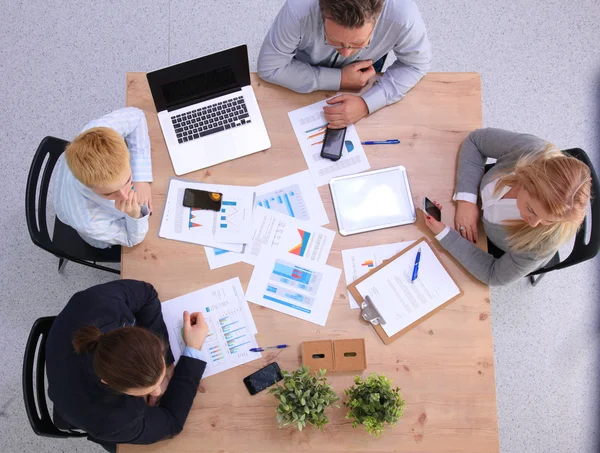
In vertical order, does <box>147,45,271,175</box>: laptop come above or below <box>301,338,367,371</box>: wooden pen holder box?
above

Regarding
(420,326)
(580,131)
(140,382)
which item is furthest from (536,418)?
(140,382)

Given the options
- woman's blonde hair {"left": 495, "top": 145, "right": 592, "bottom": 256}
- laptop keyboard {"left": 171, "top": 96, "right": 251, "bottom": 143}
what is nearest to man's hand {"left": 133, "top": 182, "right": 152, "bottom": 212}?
laptop keyboard {"left": 171, "top": 96, "right": 251, "bottom": 143}

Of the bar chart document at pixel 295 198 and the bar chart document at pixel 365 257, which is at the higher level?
the bar chart document at pixel 295 198

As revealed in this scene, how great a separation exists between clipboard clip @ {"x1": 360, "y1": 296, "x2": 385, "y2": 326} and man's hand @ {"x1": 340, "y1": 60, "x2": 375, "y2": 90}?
695mm

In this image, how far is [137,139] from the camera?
4.70 feet

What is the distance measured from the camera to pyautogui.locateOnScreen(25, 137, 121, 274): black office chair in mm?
1386

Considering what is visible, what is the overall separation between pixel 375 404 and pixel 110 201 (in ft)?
2.98

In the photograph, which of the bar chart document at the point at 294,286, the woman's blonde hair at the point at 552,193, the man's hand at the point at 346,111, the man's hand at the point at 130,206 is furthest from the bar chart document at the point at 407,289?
Result: the man's hand at the point at 130,206

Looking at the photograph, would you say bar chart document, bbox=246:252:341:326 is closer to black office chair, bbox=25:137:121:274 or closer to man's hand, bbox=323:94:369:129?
man's hand, bbox=323:94:369:129

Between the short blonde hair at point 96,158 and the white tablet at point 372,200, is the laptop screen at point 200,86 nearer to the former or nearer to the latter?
the short blonde hair at point 96,158

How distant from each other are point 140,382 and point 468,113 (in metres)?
1.26

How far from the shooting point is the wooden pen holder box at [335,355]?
1.33 m

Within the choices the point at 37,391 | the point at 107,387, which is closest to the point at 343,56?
the point at 107,387

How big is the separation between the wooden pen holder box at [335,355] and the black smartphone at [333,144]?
1.86ft
